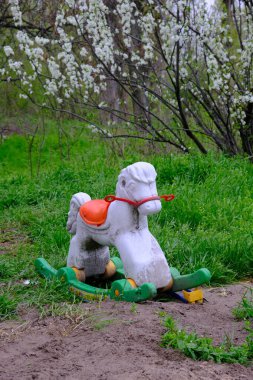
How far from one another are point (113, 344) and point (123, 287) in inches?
27.2

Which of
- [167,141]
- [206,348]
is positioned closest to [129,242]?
[206,348]

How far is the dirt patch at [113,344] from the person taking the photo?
8.47 feet

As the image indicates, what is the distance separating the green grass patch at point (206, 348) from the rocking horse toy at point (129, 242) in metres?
0.57

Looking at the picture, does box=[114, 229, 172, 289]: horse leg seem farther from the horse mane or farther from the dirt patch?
the horse mane

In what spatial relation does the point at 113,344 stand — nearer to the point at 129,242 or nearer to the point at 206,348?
the point at 206,348

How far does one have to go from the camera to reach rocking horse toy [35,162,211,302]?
11.7 ft

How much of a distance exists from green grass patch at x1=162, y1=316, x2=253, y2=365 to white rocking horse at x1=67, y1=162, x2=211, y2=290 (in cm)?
75

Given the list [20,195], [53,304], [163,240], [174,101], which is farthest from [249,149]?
[53,304]

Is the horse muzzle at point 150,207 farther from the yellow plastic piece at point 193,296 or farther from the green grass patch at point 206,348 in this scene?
the green grass patch at point 206,348

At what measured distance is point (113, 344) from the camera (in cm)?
286

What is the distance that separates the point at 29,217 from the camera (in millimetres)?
6047

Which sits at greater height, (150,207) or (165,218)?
(150,207)

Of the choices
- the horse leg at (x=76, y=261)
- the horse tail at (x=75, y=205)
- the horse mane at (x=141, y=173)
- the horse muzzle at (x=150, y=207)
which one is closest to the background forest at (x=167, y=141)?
the horse leg at (x=76, y=261)

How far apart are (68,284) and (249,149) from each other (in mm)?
5184
